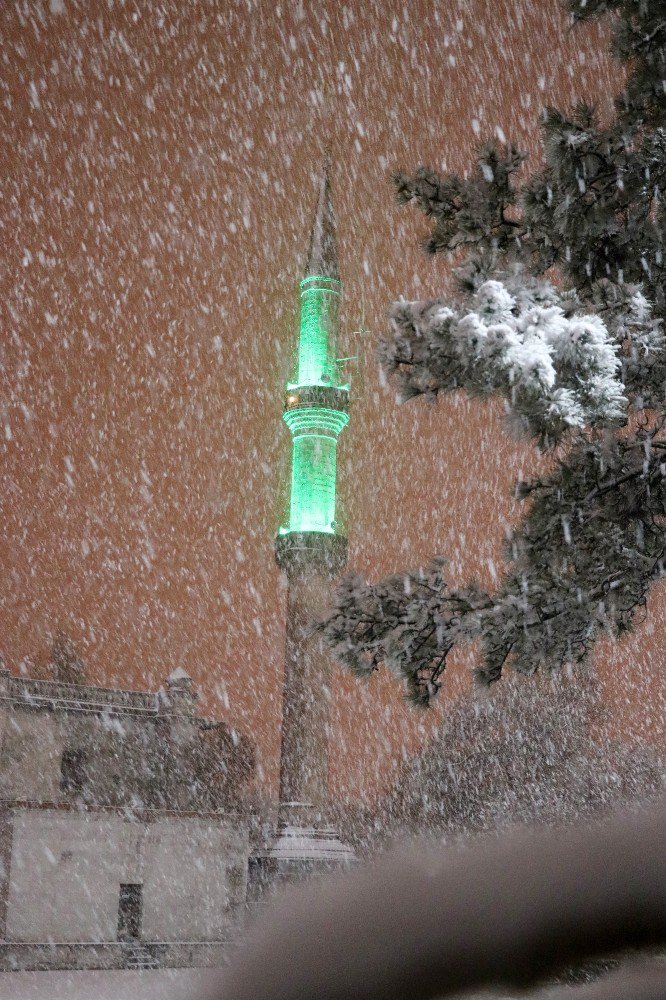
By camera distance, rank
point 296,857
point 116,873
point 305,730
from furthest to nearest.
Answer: point 305,730 → point 296,857 → point 116,873

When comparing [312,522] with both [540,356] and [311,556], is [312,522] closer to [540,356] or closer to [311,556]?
[311,556]

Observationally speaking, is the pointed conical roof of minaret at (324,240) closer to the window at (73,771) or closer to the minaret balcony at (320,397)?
the minaret balcony at (320,397)

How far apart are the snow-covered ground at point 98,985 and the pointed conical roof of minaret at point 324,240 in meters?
25.2

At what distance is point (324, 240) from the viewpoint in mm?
42781

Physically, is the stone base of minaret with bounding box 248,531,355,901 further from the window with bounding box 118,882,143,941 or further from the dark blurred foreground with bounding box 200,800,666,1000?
the dark blurred foreground with bounding box 200,800,666,1000

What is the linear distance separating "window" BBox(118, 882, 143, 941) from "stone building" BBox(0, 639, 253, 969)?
0.08 feet

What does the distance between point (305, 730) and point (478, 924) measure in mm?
32501

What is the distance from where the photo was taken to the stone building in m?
26.6

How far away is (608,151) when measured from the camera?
24.0ft

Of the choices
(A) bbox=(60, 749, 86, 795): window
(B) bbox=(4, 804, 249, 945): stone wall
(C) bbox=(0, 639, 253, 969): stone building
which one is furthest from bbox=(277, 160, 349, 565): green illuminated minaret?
(B) bbox=(4, 804, 249, 945): stone wall

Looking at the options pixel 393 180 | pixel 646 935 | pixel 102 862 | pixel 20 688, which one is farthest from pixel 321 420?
pixel 646 935

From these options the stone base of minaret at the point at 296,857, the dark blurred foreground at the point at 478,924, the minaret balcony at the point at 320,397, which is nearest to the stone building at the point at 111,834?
the stone base of minaret at the point at 296,857

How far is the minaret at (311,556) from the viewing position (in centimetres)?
3556

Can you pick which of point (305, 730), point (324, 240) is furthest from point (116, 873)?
point (324, 240)
